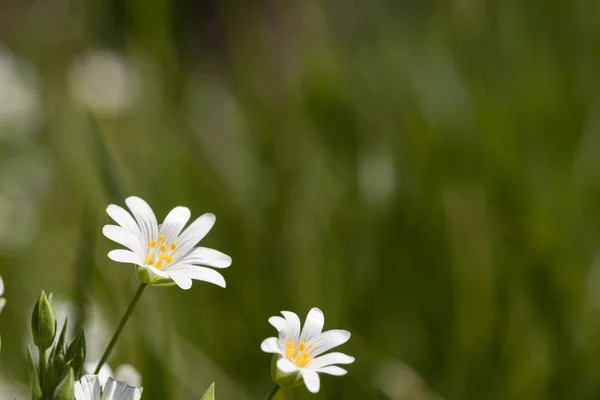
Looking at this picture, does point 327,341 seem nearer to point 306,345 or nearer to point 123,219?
point 306,345

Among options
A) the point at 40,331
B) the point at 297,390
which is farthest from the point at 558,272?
the point at 40,331

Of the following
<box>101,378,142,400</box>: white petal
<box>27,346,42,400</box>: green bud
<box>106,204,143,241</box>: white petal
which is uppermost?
<box>106,204,143,241</box>: white petal

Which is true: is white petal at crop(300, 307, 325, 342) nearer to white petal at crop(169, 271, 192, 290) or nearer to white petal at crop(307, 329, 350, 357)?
white petal at crop(307, 329, 350, 357)

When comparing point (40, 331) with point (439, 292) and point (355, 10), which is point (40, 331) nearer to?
point (439, 292)

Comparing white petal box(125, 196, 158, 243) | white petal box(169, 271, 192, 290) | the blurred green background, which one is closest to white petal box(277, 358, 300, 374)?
white petal box(169, 271, 192, 290)

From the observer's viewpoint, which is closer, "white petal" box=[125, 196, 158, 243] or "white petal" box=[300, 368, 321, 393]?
"white petal" box=[300, 368, 321, 393]

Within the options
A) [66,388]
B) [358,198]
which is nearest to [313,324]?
[66,388]
